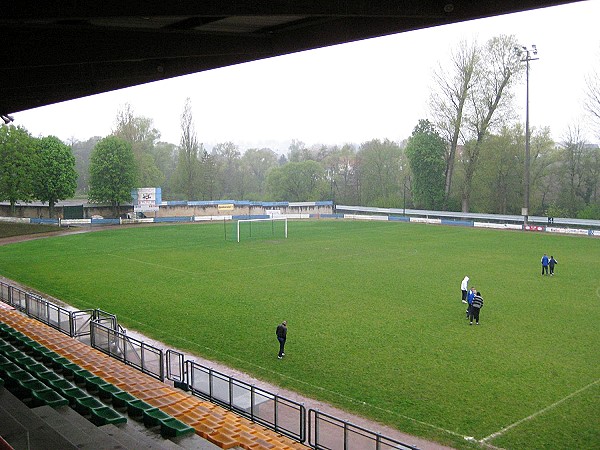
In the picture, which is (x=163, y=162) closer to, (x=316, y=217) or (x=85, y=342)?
(x=316, y=217)

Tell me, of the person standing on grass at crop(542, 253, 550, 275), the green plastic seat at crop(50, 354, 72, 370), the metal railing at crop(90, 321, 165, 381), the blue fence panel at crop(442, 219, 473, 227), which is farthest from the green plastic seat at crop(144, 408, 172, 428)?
the blue fence panel at crop(442, 219, 473, 227)

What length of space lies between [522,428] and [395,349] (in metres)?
5.81

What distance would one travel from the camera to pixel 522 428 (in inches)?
473

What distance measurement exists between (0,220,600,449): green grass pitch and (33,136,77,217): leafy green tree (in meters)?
19.8

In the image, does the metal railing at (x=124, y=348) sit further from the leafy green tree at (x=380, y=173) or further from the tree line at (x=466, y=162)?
the leafy green tree at (x=380, y=173)

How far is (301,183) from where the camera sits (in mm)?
96938

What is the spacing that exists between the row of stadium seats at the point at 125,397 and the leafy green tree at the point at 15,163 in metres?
48.6

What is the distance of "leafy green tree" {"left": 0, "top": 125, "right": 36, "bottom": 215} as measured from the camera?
58438 millimetres

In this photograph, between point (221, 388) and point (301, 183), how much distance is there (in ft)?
278

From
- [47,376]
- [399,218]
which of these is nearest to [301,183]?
[399,218]

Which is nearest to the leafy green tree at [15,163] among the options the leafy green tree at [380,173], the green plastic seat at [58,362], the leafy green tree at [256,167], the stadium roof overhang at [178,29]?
the stadium roof overhang at [178,29]

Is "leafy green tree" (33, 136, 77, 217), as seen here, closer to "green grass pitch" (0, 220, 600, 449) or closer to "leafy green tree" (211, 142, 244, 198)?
"green grass pitch" (0, 220, 600, 449)

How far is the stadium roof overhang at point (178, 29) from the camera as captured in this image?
22.9 ft

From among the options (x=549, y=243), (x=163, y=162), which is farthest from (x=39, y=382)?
(x=163, y=162)
